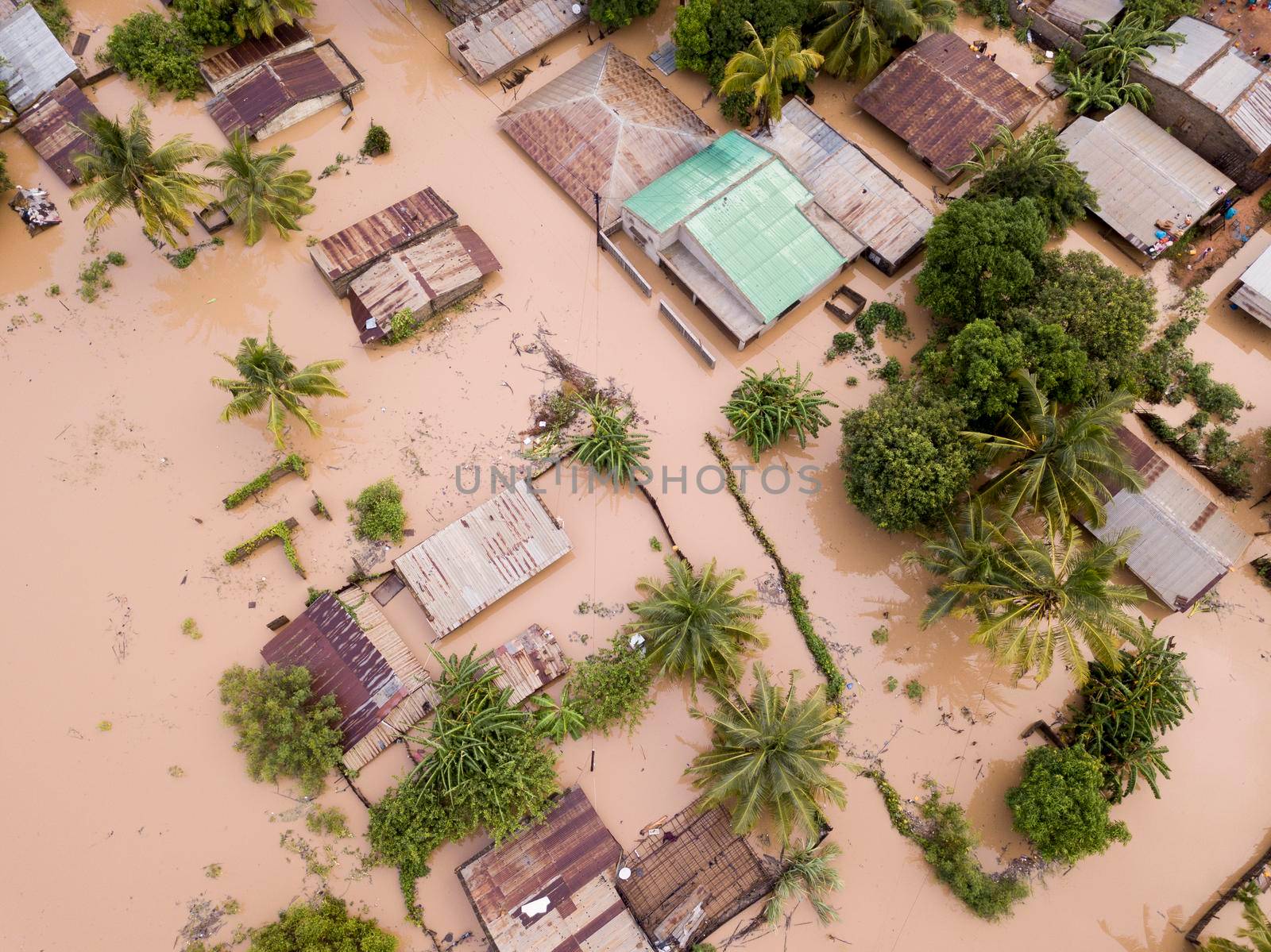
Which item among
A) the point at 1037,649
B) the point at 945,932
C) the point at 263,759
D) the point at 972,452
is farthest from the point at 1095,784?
the point at 263,759

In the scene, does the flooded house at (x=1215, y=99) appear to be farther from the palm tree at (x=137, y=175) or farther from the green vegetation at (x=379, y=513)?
the palm tree at (x=137, y=175)

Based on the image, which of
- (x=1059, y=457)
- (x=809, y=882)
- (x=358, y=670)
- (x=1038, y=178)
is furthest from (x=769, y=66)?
(x=809, y=882)

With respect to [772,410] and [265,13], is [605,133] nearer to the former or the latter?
[772,410]

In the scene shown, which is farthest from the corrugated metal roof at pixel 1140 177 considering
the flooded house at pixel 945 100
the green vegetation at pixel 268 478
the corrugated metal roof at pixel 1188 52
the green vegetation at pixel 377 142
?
the green vegetation at pixel 268 478

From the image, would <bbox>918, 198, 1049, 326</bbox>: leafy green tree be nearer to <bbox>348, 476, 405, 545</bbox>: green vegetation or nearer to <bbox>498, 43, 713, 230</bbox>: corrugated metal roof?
<bbox>498, 43, 713, 230</bbox>: corrugated metal roof

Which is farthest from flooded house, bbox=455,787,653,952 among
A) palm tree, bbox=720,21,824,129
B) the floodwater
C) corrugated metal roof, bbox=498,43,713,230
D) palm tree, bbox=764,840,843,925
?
palm tree, bbox=720,21,824,129
